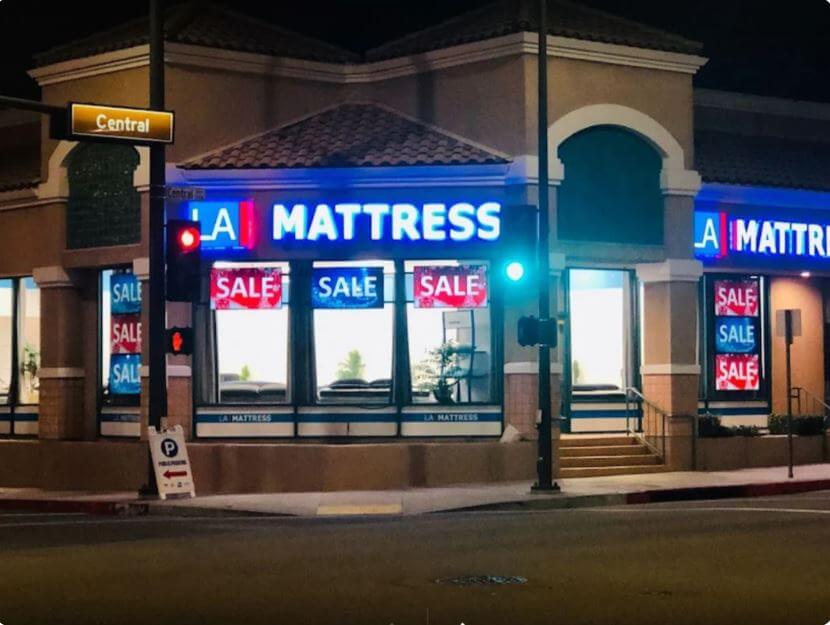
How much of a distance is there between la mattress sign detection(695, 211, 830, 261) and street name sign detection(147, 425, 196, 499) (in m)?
11.3

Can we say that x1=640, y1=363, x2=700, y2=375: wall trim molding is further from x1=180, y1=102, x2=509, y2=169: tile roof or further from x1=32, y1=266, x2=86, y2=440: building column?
x1=32, y1=266, x2=86, y2=440: building column

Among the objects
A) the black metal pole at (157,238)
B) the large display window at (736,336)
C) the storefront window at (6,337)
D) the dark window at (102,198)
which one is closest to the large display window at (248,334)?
the dark window at (102,198)

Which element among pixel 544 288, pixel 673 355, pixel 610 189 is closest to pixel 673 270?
pixel 673 355

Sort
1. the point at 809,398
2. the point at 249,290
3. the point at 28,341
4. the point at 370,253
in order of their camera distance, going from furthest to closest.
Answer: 1. the point at 809,398
2. the point at 28,341
3. the point at 249,290
4. the point at 370,253

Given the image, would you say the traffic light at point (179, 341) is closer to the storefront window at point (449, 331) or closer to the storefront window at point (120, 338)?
the storefront window at point (120, 338)

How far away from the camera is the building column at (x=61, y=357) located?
27.7m

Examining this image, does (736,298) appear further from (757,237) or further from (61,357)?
(61,357)

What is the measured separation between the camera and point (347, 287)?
25859 mm

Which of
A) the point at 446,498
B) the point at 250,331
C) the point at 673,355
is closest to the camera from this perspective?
the point at 446,498

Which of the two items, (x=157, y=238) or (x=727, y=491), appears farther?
(x=727, y=491)

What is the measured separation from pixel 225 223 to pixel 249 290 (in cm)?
131

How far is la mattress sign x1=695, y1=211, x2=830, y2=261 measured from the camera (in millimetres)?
28781

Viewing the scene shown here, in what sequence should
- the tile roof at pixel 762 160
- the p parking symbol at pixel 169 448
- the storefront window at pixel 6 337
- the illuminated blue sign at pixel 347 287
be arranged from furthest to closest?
the tile roof at pixel 762 160, the storefront window at pixel 6 337, the illuminated blue sign at pixel 347 287, the p parking symbol at pixel 169 448

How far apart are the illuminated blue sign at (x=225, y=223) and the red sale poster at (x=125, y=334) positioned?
2661mm
